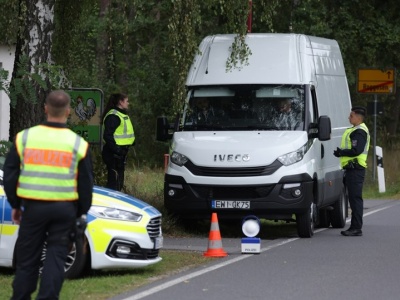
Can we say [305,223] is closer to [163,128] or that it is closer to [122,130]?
[163,128]

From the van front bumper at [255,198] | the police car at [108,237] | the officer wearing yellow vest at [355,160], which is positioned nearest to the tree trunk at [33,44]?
the van front bumper at [255,198]

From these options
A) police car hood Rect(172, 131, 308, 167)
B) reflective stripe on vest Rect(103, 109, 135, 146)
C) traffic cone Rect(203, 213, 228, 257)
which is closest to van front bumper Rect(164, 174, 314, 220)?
police car hood Rect(172, 131, 308, 167)

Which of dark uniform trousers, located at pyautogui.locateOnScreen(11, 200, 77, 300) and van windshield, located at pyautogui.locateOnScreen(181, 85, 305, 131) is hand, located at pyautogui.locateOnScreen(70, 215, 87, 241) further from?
van windshield, located at pyautogui.locateOnScreen(181, 85, 305, 131)

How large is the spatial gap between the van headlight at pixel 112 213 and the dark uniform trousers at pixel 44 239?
3.49 metres

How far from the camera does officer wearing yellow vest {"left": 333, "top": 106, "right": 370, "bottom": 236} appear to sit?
61.1ft

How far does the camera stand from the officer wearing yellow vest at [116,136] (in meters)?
18.6

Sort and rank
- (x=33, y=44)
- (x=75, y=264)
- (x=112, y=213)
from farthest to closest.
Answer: (x=33, y=44)
(x=112, y=213)
(x=75, y=264)

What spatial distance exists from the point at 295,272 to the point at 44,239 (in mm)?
4923

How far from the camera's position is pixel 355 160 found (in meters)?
18.8

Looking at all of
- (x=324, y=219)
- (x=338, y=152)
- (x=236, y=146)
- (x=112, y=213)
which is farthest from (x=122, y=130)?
(x=112, y=213)

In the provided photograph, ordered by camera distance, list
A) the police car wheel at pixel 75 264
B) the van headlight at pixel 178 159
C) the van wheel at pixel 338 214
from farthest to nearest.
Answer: the van wheel at pixel 338 214
the van headlight at pixel 178 159
the police car wheel at pixel 75 264

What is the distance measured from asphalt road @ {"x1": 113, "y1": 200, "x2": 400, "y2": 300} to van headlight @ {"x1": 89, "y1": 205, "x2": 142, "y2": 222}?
722 millimetres

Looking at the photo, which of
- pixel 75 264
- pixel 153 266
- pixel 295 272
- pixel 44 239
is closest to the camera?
pixel 44 239

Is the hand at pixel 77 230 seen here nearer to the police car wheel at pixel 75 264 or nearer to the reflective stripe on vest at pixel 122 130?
the police car wheel at pixel 75 264
